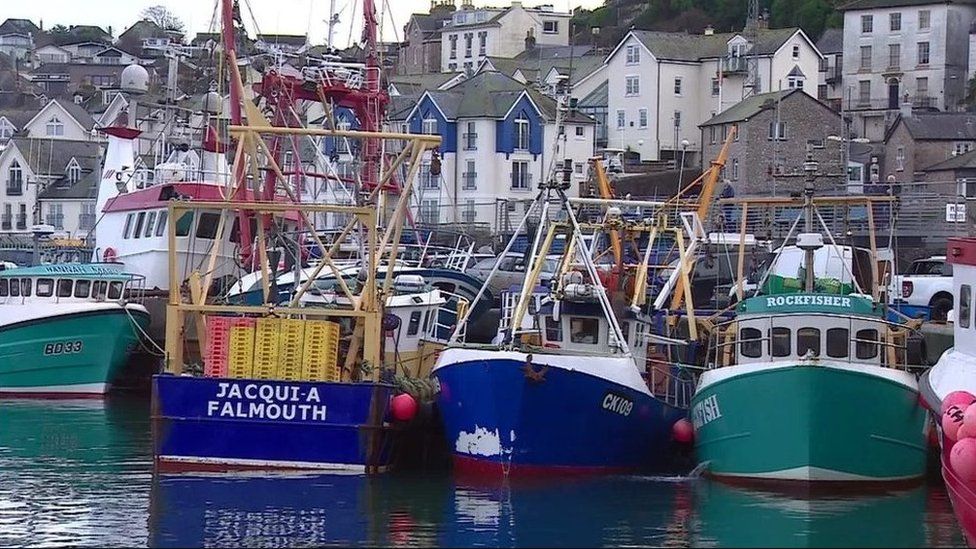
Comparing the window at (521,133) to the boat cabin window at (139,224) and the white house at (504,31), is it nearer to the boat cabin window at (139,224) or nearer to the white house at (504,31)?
the white house at (504,31)

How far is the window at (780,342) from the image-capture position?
24781mm

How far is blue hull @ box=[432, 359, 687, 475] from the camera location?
24656 mm

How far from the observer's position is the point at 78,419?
33.9 meters

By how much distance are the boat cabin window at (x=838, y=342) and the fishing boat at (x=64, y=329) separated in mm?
17478

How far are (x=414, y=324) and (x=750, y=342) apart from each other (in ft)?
22.4

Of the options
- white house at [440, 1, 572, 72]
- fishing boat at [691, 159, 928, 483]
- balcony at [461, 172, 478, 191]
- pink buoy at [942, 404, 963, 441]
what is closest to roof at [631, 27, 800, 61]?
balcony at [461, 172, 478, 191]

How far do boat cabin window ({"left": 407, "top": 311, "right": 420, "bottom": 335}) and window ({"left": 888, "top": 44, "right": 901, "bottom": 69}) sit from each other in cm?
5773

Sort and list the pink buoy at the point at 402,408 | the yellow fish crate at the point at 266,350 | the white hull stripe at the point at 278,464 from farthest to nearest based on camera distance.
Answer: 1. the pink buoy at the point at 402,408
2. the yellow fish crate at the point at 266,350
3. the white hull stripe at the point at 278,464

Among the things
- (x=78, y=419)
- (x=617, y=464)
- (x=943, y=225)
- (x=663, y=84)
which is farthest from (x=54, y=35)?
(x=617, y=464)

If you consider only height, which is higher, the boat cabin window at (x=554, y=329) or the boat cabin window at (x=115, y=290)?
the boat cabin window at (x=115, y=290)

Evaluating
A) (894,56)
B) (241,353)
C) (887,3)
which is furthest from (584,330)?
(894,56)

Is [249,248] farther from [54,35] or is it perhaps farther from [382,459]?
[54,35]

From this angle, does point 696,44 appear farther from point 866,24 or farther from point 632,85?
point 866,24

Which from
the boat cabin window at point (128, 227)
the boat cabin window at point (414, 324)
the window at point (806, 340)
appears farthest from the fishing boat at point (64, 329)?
→ the window at point (806, 340)
